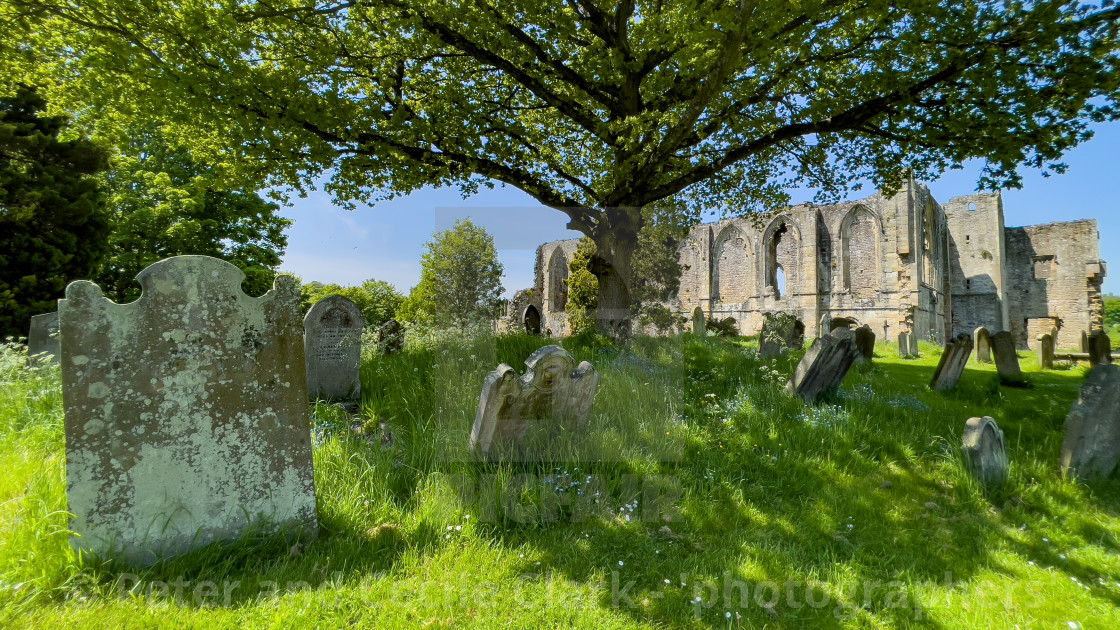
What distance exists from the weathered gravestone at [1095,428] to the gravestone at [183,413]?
6.26 m

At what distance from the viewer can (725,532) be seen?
129 inches

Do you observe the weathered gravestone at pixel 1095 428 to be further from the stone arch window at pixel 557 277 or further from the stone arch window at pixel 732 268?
the stone arch window at pixel 557 277

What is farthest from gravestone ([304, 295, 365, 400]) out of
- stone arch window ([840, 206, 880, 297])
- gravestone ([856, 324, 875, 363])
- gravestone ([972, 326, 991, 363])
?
stone arch window ([840, 206, 880, 297])

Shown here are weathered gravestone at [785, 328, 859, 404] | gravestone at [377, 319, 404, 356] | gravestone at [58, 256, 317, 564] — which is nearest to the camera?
gravestone at [58, 256, 317, 564]

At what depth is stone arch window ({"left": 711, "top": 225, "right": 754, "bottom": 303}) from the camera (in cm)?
2697

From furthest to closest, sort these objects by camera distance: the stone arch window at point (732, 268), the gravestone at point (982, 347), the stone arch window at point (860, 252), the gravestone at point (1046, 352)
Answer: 1. the stone arch window at point (732, 268)
2. the stone arch window at point (860, 252)
3. the gravestone at point (982, 347)
4. the gravestone at point (1046, 352)

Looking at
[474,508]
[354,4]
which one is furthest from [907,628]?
[354,4]

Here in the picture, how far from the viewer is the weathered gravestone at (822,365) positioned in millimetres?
5438

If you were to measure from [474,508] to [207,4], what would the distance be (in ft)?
25.6

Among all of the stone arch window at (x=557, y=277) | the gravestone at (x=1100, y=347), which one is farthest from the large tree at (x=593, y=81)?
the stone arch window at (x=557, y=277)

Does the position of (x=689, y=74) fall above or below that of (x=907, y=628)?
above

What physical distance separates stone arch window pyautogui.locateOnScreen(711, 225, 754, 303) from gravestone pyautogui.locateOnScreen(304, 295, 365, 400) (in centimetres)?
2485

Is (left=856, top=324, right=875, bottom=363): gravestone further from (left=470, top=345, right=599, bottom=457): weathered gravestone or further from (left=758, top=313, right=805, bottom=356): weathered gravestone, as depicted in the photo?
(left=470, top=345, right=599, bottom=457): weathered gravestone

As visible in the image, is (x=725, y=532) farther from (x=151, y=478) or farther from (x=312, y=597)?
(x=151, y=478)
